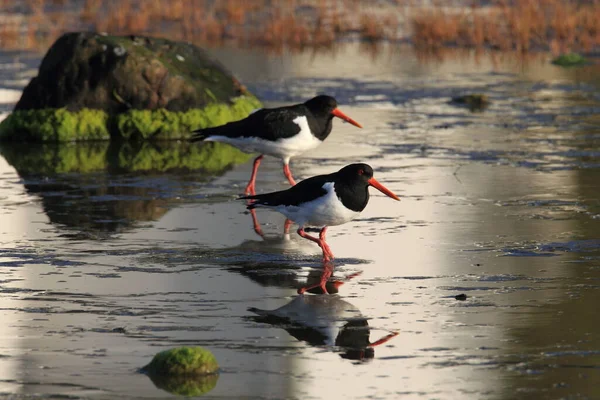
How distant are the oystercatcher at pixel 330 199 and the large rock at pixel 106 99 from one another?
768 cm

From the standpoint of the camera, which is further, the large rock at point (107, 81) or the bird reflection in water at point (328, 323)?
the large rock at point (107, 81)

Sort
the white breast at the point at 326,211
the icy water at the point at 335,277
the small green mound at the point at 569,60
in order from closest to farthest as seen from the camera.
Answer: the icy water at the point at 335,277, the white breast at the point at 326,211, the small green mound at the point at 569,60

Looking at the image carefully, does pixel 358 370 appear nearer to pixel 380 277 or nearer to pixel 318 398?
pixel 318 398

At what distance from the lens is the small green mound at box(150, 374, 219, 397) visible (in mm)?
7016

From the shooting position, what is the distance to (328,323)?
8.42m

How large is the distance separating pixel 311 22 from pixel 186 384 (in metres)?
28.9

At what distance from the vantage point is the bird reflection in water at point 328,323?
787 cm

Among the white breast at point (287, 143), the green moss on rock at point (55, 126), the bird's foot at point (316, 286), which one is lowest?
the green moss on rock at point (55, 126)

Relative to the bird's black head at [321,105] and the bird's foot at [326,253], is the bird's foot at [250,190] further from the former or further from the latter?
the bird's foot at [326,253]

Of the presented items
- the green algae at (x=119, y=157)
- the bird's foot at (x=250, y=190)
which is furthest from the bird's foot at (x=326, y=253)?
the green algae at (x=119, y=157)

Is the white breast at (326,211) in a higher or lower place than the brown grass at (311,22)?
higher

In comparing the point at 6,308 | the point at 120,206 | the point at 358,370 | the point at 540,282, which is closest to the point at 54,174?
the point at 120,206

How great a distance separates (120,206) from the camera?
12898 millimetres

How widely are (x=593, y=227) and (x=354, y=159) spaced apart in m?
4.86
